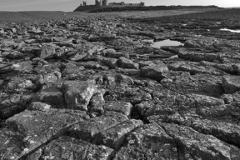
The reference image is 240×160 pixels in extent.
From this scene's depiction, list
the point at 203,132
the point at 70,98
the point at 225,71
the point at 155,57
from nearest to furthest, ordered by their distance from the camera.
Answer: the point at 203,132 < the point at 70,98 < the point at 225,71 < the point at 155,57

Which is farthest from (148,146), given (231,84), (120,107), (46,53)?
(46,53)

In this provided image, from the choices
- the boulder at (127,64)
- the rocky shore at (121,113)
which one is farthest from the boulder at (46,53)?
the boulder at (127,64)

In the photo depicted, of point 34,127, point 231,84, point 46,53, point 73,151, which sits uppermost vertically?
point 46,53

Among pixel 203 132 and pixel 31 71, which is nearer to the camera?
pixel 203 132

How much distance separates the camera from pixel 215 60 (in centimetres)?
888

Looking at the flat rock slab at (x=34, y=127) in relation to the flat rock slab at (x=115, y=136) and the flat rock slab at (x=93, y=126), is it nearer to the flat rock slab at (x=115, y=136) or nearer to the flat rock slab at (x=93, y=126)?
the flat rock slab at (x=93, y=126)

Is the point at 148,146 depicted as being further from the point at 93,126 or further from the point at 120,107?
the point at 120,107

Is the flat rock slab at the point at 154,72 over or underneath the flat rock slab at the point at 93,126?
over

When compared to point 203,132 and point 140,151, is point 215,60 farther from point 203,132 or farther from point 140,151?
point 140,151

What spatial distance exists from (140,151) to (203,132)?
143cm

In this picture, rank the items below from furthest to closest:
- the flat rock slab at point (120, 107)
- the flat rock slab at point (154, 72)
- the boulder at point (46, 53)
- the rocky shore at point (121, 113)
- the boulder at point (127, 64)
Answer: the boulder at point (46, 53) < the boulder at point (127, 64) < the flat rock slab at point (154, 72) < the flat rock slab at point (120, 107) < the rocky shore at point (121, 113)

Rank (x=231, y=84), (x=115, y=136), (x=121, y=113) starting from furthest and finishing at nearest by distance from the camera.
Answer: (x=231, y=84), (x=121, y=113), (x=115, y=136)

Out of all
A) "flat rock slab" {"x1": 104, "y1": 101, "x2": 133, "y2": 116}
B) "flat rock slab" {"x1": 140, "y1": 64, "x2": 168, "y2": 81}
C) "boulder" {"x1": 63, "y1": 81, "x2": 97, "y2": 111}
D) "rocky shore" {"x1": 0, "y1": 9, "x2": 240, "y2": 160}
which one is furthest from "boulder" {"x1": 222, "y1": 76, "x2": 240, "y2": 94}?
"boulder" {"x1": 63, "y1": 81, "x2": 97, "y2": 111}

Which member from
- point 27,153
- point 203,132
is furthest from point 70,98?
point 203,132
